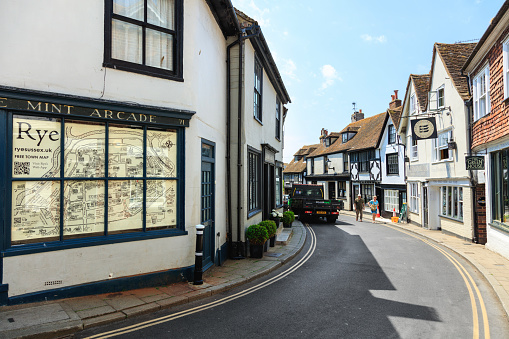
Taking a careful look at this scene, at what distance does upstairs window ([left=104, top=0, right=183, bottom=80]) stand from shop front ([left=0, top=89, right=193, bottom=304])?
0.93m

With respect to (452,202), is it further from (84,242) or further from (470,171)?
(84,242)

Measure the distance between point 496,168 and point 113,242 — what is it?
41.2 feet

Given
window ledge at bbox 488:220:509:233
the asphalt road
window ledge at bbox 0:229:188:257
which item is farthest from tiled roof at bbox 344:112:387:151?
window ledge at bbox 0:229:188:257

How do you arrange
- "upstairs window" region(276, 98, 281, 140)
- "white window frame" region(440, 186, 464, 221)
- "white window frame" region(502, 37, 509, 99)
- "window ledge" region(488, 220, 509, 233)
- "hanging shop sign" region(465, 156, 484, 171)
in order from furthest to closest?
"upstairs window" region(276, 98, 281, 140)
"white window frame" region(440, 186, 464, 221)
"hanging shop sign" region(465, 156, 484, 171)
"window ledge" region(488, 220, 509, 233)
"white window frame" region(502, 37, 509, 99)

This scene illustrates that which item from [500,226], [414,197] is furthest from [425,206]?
[500,226]

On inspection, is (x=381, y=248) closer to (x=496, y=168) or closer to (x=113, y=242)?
(x=496, y=168)

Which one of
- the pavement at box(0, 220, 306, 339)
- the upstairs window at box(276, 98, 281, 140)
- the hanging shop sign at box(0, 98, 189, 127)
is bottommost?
the pavement at box(0, 220, 306, 339)

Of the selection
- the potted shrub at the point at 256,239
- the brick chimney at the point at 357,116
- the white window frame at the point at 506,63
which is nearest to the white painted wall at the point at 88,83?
the potted shrub at the point at 256,239

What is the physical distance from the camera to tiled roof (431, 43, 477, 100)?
15645mm

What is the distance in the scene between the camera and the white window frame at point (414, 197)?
71.9 feet

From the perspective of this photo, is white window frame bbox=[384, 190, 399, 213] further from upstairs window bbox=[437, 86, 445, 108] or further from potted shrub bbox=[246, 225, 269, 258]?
potted shrub bbox=[246, 225, 269, 258]

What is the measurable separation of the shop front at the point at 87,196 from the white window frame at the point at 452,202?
14361 millimetres

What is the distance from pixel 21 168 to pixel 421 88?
21.7m

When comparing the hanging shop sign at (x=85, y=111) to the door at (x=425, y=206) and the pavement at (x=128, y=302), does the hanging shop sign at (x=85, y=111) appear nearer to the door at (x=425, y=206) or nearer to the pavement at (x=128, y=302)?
the pavement at (x=128, y=302)
